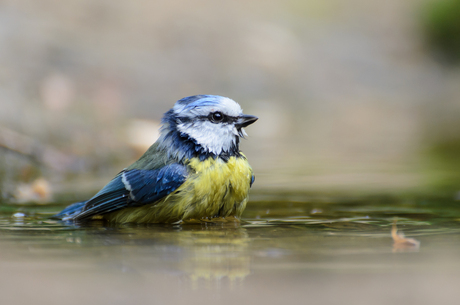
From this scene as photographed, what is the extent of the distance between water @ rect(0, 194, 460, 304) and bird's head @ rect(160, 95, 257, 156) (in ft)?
1.78

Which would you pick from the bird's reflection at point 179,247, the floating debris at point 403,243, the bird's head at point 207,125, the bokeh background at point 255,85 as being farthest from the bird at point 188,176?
the bokeh background at point 255,85

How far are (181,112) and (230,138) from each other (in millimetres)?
380

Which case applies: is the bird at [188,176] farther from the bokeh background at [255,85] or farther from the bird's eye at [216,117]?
the bokeh background at [255,85]

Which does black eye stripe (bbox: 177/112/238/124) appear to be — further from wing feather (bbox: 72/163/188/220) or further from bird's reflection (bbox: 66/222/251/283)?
bird's reflection (bbox: 66/222/251/283)

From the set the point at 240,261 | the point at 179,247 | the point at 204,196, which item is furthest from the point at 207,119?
the point at 240,261

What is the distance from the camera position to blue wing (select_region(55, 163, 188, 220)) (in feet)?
10.8

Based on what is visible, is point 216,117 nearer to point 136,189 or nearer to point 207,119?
point 207,119

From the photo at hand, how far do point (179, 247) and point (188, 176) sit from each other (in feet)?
2.46

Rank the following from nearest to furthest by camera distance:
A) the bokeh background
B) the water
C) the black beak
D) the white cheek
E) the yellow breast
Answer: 1. the water
2. the yellow breast
3. the white cheek
4. the black beak
5. the bokeh background

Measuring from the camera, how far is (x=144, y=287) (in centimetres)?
194

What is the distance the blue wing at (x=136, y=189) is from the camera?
330 centimetres

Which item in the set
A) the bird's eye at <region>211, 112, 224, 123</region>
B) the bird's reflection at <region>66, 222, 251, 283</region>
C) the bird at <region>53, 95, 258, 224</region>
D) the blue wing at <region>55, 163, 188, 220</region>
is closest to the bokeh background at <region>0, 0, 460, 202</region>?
the blue wing at <region>55, 163, 188, 220</region>

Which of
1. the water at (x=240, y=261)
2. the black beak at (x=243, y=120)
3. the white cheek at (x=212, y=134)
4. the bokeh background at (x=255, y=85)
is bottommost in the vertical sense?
the water at (x=240, y=261)

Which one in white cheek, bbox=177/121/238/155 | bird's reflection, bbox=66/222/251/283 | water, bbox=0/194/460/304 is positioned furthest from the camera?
white cheek, bbox=177/121/238/155
